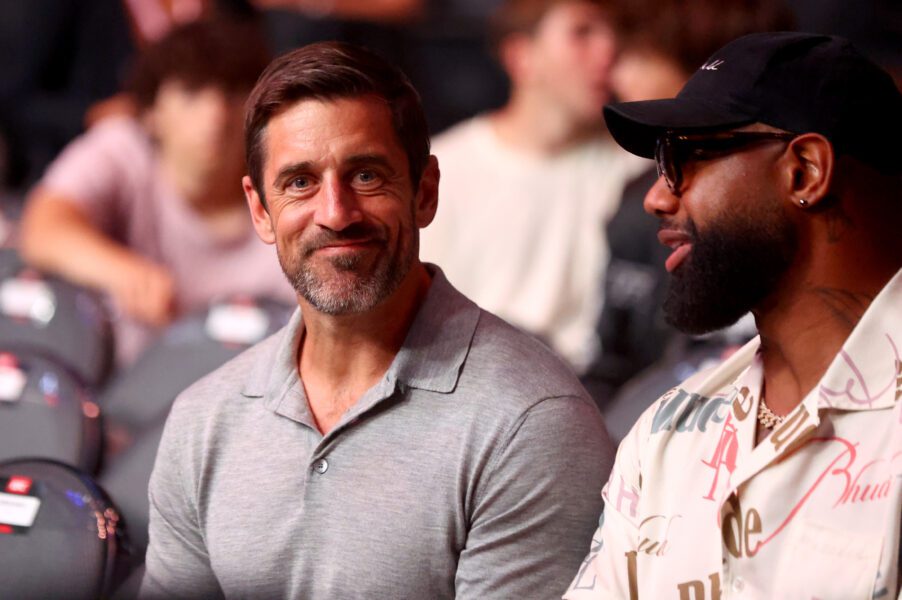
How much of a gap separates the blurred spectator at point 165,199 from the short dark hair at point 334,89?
1427mm

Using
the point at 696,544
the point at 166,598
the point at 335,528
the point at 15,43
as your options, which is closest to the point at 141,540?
the point at 166,598

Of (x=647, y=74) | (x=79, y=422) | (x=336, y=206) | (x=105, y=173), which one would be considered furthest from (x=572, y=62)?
(x=336, y=206)

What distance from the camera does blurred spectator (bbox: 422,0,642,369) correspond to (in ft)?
11.2

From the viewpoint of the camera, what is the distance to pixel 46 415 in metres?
2.32

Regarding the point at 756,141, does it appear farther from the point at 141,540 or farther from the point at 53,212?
the point at 53,212

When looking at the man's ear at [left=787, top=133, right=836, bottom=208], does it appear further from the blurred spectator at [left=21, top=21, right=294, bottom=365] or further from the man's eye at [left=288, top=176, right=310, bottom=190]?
the blurred spectator at [left=21, top=21, right=294, bottom=365]

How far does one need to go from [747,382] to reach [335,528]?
544mm

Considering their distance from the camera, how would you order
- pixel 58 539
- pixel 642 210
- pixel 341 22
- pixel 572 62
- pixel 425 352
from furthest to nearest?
pixel 341 22
pixel 572 62
pixel 642 210
pixel 58 539
pixel 425 352

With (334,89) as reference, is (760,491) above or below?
below

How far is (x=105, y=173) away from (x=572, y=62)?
4.07ft

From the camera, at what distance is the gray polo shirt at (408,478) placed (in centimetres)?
163

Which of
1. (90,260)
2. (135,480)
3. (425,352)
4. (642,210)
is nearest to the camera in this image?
(425,352)

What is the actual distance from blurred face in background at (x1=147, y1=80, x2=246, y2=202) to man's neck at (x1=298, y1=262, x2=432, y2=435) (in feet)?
4.80

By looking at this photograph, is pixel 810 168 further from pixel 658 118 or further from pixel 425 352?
pixel 425 352
